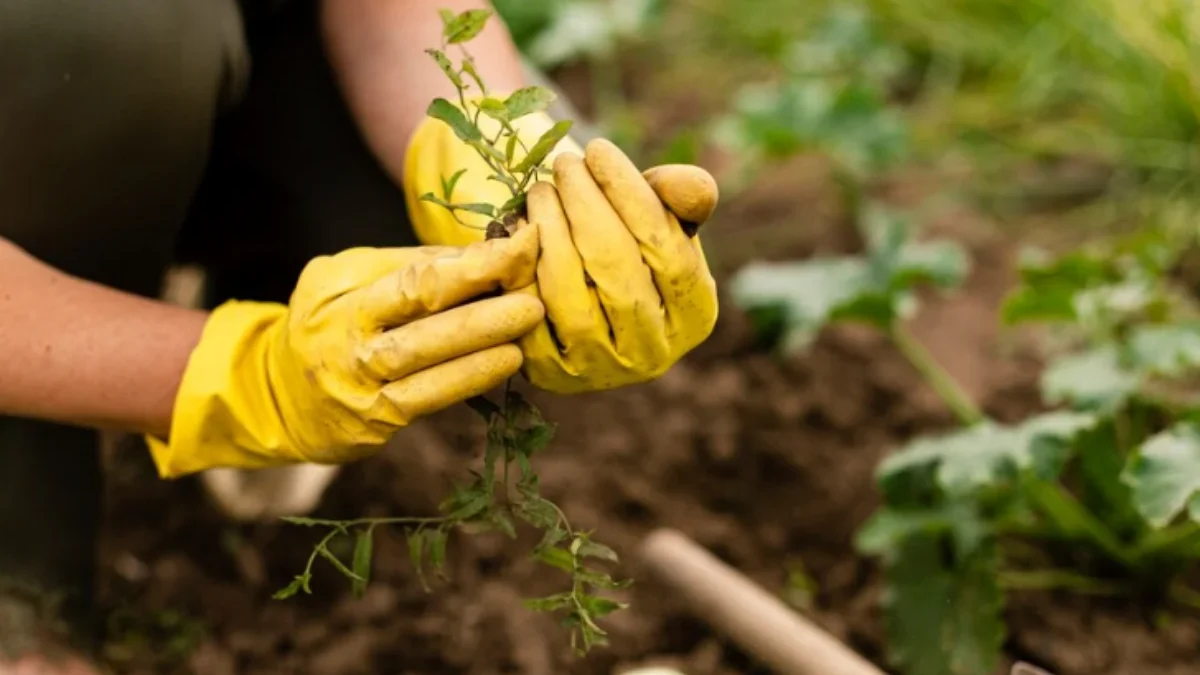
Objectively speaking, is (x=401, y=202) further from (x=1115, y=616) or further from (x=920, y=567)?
(x=1115, y=616)

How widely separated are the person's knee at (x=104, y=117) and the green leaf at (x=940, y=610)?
2.69 feet

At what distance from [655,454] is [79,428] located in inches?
27.2

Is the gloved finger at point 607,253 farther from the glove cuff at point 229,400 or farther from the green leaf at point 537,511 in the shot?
the glove cuff at point 229,400

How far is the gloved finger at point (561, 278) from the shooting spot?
0.88 metres

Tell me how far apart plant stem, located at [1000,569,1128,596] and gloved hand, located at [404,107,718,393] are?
0.63m

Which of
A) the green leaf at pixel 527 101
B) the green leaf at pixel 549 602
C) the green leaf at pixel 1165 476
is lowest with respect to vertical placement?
the green leaf at pixel 1165 476

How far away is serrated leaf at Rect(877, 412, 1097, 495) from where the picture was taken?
121cm

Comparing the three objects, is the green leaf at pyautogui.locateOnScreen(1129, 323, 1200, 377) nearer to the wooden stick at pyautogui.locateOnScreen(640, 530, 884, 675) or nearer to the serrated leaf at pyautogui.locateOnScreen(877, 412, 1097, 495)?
the serrated leaf at pyautogui.locateOnScreen(877, 412, 1097, 495)

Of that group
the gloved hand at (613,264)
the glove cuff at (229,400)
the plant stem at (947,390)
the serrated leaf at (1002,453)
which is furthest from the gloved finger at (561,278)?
the plant stem at (947,390)

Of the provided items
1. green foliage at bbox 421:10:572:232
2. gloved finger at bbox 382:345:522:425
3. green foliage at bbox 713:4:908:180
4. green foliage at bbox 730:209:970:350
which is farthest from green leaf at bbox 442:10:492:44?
green foliage at bbox 713:4:908:180

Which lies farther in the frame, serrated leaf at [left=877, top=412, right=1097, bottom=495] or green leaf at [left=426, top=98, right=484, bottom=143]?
serrated leaf at [left=877, top=412, right=1097, bottom=495]

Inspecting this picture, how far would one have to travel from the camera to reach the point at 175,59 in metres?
1.09

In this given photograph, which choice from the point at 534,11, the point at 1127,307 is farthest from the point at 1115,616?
the point at 534,11

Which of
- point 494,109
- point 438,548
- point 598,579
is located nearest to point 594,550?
point 598,579
